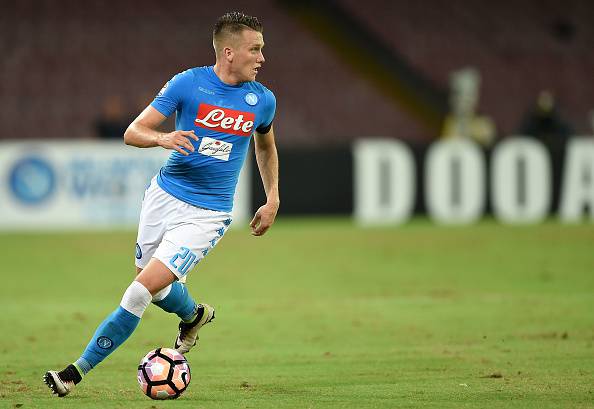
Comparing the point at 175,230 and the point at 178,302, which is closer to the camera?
the point at 175,230

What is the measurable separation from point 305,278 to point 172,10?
56.2 ft

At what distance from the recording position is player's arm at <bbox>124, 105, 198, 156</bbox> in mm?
6699

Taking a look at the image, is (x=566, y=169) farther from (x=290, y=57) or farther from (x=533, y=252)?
(x=290, y=57)

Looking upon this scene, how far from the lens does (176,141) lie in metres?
6.70

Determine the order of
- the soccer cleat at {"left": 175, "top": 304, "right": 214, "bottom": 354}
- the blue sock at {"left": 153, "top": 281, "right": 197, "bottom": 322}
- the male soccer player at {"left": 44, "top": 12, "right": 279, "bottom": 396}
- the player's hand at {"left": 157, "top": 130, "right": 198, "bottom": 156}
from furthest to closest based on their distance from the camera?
the soccer cleat at {"left": 175, "top": 304, "right": 214, "bottom": 354} < the blue sock at {"left": 153, "top": 281, "right": 197, "bottom": 322} < the male soccer player at {"left": 44, "top": 12, "right": 279, "bottom": 396} < the player's hand at {"left": 157, "top": 130, "right": 198, "bottom": 156}

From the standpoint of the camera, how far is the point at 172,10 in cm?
3050

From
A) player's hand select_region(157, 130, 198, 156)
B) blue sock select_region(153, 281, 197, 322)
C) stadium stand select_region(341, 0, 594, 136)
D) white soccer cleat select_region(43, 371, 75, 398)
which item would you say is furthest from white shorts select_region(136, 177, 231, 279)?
stadium stand select_region(341, 0, 594, 136)

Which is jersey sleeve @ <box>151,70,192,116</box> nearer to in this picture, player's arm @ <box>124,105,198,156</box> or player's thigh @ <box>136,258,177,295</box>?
player's arm @ <box>124,105,198,156</box>

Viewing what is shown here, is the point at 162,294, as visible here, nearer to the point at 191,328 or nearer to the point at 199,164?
the point at 191,328

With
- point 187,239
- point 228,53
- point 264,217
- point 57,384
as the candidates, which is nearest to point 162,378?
point 57,384

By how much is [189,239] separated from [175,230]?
112 mm

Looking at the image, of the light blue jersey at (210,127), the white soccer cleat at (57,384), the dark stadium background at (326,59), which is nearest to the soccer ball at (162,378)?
the white soccer cleat at (57,384)

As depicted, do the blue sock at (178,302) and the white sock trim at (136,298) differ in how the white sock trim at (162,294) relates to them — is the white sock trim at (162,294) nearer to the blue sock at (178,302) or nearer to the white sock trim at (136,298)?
the blue sock at (178,302)

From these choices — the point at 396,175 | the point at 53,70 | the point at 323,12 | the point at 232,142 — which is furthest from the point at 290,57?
the point at 232,142
